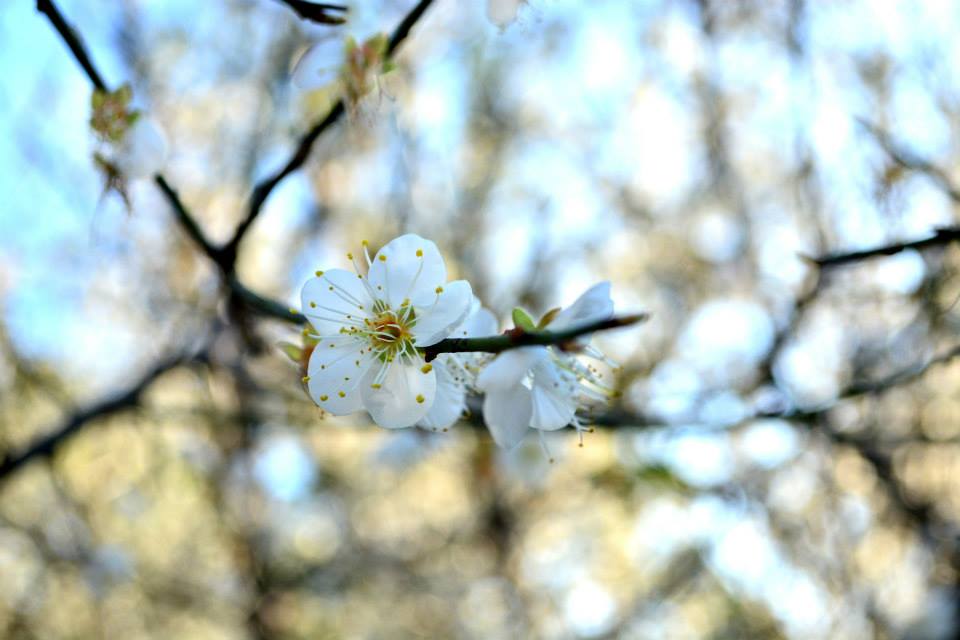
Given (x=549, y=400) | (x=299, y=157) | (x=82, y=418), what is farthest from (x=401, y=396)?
(x=82, y=418)

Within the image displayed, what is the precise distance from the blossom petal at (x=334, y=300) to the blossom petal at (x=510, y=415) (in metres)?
0.24

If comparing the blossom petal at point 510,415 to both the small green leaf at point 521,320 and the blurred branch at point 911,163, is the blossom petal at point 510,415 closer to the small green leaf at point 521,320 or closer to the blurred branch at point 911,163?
the small green leaf at point 521,320

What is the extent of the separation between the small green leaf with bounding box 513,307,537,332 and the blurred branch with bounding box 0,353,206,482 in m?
1.47

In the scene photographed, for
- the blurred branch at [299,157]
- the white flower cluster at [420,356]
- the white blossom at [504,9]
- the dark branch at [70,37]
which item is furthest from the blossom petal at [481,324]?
the dark branch at [70,37]

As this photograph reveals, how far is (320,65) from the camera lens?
1338 millimetres

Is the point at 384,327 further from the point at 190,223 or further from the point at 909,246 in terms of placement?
the point at 909,246

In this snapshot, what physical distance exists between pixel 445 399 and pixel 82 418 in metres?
1.37

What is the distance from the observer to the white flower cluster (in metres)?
0.87

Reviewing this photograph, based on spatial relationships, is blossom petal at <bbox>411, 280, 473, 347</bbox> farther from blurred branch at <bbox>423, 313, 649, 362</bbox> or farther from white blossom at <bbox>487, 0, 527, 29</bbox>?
white blossom at <bbox>487, 0, 527, 29</bbox>

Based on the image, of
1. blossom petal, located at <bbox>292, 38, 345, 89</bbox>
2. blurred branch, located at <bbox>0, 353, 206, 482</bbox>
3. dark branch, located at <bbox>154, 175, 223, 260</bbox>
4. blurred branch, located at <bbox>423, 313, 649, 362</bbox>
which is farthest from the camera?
blurred branch, located at <bbox>0, 353, 206, 482</bbox>

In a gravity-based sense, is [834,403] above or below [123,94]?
below

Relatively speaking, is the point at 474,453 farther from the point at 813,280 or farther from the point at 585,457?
the point at 813,280

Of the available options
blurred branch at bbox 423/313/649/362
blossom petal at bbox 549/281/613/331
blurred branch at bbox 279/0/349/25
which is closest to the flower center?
blurred branch at bbox 423/313/649/362

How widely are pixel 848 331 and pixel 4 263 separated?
11.1 ft
